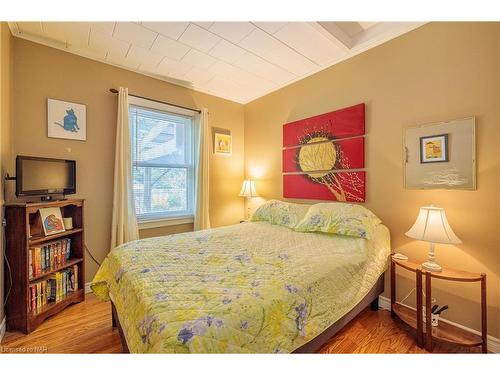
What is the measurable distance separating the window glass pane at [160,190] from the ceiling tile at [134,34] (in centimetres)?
138

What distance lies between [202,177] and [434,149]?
2.58 metres

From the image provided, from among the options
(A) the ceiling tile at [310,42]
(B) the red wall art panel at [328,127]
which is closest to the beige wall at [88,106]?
(B) the red wall art panel at [328,127]

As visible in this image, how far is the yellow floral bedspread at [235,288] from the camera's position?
0.85 m

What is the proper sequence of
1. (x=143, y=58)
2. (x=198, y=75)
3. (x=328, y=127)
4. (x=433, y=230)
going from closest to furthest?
(x=433, y=230) < (x=143, y=58) < (x=328, y=127) < (x=198, y=75)

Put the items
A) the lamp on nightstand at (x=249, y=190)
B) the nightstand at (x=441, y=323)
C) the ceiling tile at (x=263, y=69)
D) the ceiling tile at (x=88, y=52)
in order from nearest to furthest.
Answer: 1. the nightstand at (x=441, y=323)
2. the ceiling tile at (x=88, y=52)
3. the ceiling tile at (x=263, y=69)
4. the lamp on nightstand at (x=249, y=190)

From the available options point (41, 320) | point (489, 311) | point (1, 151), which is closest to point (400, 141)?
point (489, 311)

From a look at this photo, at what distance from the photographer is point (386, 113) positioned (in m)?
2.03

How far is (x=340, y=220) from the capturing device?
6.57 ft

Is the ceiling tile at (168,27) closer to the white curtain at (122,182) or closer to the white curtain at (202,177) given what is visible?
the white curtain at (122,182)

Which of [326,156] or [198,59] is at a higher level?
[198,59]

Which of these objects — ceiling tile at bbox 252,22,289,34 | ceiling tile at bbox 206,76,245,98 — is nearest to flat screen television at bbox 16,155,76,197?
ceiling tile at bbox 206,76,245,98

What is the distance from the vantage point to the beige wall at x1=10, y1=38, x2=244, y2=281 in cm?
197

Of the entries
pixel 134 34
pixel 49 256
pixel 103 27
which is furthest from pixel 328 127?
pixel 49 256

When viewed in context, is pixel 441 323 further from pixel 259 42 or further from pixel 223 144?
pixel 223 144
